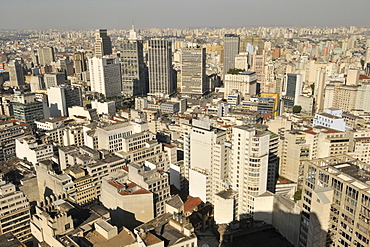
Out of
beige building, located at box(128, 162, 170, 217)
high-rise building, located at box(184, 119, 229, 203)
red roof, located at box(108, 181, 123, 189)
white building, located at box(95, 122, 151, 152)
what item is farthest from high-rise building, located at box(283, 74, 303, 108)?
red roof, located at box(108, 181, 123, 189)

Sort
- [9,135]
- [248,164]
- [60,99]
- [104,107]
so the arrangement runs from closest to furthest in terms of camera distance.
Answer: [248,164]
[9,135]
[104,107]
[60,99]

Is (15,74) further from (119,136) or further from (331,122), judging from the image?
(331,122)

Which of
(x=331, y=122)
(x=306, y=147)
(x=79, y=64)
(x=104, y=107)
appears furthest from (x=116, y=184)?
(x=79, y=64)

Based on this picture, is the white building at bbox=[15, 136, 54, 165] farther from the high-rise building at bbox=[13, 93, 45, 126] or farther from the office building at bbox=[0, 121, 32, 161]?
the high-rise building at bbox=[13, 93, 45, 126]

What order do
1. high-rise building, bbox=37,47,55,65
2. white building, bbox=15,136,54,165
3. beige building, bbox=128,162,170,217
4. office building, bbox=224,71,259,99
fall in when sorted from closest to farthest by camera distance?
beige building, bbox=128,162,170,217, white building, bbox=15,136,54,165, office building, bbox=224,71,259,99, high-rise building, bbox=37,47,55,65

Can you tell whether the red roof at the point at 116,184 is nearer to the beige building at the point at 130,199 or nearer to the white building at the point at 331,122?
the beige building at the point at 130,199

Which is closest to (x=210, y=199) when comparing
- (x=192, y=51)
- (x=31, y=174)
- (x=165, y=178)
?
(x=165, y=178)

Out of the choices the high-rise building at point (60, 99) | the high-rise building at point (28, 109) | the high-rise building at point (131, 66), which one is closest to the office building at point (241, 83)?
the high-rise building at point (131, 66)
